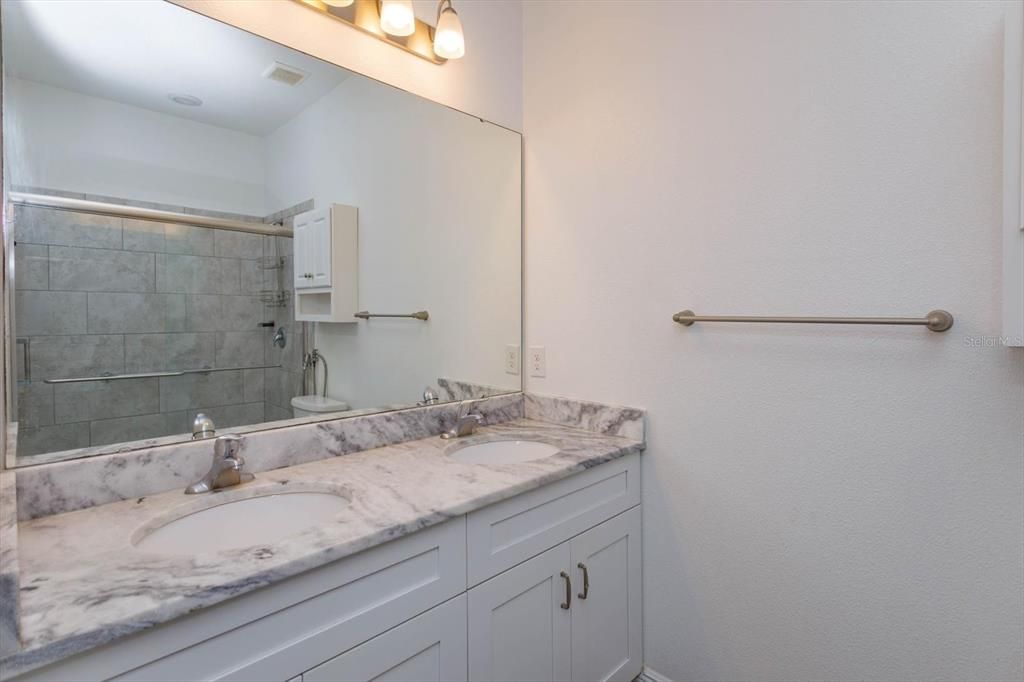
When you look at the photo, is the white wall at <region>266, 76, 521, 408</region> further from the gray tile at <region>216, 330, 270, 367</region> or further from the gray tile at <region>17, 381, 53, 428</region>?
the gray tile at <region>17, 381, 53, 428</region>

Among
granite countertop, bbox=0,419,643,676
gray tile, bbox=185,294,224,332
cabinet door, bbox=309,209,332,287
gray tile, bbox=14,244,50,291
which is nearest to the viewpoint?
granite countertop, bbox=0,419,643,676

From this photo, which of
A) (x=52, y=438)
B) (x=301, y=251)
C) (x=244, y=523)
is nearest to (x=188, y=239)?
(x=301, y=251)

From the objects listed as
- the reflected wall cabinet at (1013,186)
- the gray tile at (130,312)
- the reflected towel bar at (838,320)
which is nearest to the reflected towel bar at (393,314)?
the gray tile at (130,312)

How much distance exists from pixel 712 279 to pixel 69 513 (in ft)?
5.19

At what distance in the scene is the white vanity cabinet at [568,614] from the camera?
3.66ft

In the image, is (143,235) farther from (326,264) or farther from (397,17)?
(397,17)

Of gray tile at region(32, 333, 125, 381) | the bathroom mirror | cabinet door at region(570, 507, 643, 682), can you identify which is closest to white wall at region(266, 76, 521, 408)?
the bathroom mirror

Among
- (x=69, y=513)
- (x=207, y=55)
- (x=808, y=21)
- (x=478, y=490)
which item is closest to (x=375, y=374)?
(x=478, y=490)

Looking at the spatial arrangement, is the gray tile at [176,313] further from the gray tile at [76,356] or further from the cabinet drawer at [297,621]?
the cabinet drawer at [297,621]

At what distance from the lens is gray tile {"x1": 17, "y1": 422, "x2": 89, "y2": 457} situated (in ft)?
3.24

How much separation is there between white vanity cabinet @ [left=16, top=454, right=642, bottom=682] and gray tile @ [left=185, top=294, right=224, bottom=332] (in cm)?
71

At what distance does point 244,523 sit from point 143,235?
68 centimetres

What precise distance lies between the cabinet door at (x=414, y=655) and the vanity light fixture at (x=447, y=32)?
152 cm

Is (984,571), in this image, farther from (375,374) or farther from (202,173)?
(202,173)
